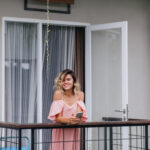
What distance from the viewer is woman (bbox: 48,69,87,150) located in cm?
455

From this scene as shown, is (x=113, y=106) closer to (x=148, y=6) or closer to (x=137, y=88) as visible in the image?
(x=137, y=88)

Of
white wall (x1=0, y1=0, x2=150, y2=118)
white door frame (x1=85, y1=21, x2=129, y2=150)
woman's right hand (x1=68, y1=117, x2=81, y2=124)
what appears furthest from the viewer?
white wall (x1=0, y1=0, x2=150, y2=118)

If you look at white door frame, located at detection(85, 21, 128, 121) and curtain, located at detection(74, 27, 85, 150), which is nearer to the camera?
white door frame, located at detection(85, 21, 128, 121)

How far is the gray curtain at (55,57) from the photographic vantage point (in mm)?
6258

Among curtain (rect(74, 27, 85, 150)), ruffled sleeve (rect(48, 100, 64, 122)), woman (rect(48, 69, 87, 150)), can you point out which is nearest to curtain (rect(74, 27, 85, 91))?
curtain (rect(74, 27, 85, 150))

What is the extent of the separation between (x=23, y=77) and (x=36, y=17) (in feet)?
2.55

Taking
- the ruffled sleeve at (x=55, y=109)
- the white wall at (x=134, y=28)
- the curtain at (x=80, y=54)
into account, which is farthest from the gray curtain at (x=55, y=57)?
the ruffled sleeve at (x=55, y=109)

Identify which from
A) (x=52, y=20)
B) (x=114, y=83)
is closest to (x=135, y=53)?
(x=114, y=83)

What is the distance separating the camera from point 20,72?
6102 mm

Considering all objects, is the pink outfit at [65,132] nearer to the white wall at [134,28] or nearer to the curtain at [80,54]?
the curtain at [80,54]

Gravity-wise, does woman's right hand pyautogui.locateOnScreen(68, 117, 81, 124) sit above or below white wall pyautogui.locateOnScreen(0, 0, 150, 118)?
below

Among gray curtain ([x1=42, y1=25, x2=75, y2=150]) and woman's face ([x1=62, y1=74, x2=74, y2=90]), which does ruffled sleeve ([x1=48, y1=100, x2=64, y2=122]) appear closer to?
woman's face ([x1=62, y1=74, x2=74, y2=90])

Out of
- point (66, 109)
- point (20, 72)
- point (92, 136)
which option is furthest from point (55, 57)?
point (66, 109)

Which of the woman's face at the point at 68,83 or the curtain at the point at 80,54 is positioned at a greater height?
the curtain at the point at 80,54
